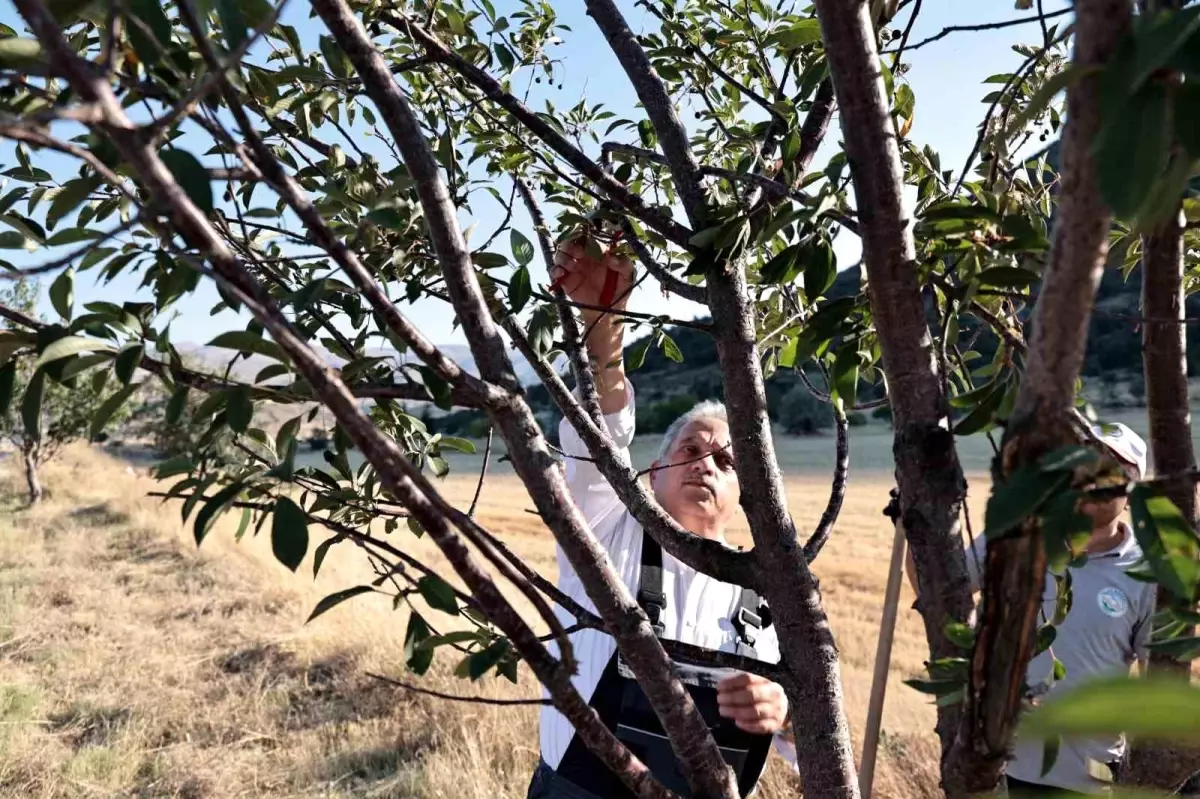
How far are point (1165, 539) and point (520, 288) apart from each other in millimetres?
688

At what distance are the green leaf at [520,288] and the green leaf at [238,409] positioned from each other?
0.34 m

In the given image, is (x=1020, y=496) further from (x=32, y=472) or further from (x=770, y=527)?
(x=32, y=472)

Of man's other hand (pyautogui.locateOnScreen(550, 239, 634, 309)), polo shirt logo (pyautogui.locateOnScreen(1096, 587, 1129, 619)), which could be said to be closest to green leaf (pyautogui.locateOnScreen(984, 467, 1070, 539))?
man's other hand (pyautogui.locateOnScreen(550, 239, 634, 309))

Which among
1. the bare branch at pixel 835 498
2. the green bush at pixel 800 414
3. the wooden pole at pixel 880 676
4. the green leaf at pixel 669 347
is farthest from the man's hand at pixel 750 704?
the green bush at pixel 800 414

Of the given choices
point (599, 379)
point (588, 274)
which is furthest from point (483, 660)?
point (599, 379)

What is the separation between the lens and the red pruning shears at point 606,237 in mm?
1252

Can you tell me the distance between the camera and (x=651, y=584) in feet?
6.68

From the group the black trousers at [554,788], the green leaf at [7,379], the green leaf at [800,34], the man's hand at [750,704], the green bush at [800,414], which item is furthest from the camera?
the green bush at [800,414]

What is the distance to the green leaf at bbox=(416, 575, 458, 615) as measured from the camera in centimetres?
77

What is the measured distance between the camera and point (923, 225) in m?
0.73

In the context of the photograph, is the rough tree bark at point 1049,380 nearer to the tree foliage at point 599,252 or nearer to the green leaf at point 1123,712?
the tree foliage at point 599,252

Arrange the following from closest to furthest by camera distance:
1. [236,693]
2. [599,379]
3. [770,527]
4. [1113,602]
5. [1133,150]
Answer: [1133,150] → [770,527] → [599,379] → [1113,602] → [236,693]

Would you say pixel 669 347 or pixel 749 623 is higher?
pixel 669 347

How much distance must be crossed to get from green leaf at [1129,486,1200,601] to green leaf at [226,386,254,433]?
2.14ft
